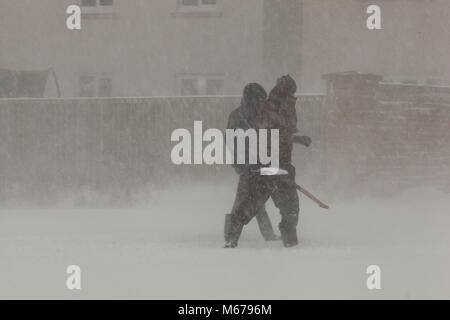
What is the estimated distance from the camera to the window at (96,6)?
1739cm

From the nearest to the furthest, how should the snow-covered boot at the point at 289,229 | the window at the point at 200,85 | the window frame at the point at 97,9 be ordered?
1. the snow-covered boot at the point at 289,229
2. the window at the point at 200,85
3. the window frame at the point at 97,9

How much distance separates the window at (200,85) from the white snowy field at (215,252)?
13.9 ft

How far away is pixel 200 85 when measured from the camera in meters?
17.2

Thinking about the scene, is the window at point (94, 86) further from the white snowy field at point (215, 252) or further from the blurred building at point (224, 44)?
the white snowy field at point (215, 252)

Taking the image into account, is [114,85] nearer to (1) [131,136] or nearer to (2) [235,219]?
(1) [131,136]

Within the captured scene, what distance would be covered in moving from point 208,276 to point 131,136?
22.3 ft

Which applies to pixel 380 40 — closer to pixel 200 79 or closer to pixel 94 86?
pixel 200 79

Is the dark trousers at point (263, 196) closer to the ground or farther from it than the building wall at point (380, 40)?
closer to the ground

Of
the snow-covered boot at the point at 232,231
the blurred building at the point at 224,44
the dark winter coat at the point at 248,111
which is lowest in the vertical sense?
the snow-covered boot at the point at 232,231

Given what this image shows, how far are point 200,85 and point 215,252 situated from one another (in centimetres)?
912

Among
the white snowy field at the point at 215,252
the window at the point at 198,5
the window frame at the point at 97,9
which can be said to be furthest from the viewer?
the window frame at the point at 97,9

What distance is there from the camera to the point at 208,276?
715 cm

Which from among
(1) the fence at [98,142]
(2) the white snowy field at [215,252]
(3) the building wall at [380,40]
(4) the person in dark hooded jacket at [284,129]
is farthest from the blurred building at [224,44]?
(4) the person in dark hooded jacket at [284,129]

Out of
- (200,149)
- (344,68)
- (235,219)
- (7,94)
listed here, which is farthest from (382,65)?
(235,219)
